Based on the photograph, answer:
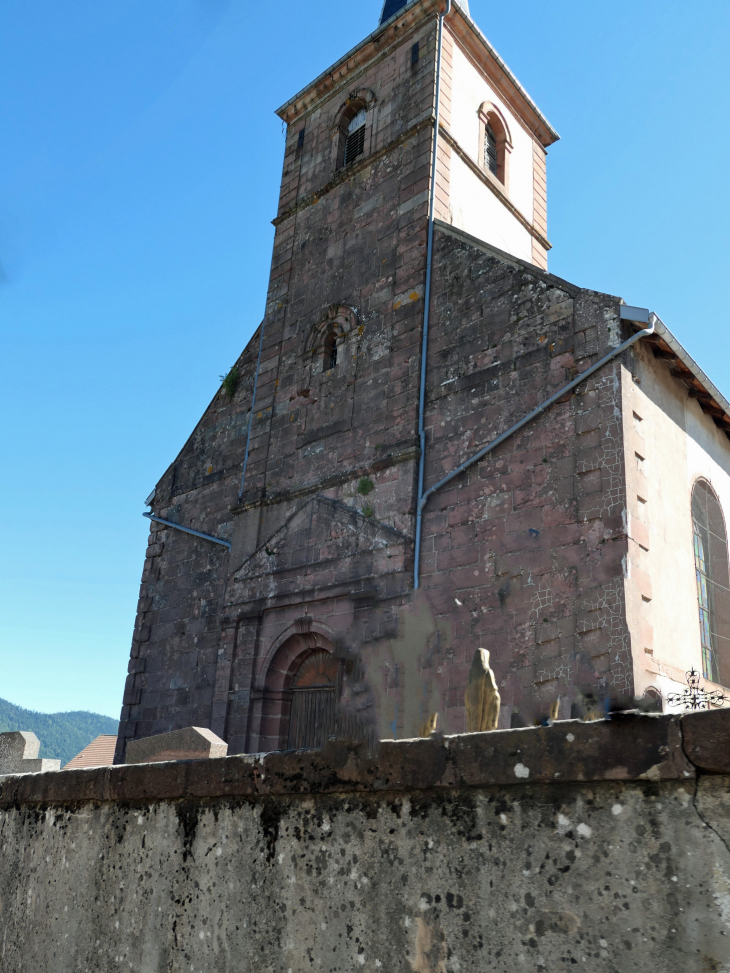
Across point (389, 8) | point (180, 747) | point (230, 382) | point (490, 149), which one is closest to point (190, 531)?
point (230, 382)

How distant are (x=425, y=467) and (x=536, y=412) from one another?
1647 mm

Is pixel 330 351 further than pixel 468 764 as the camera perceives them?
Yes

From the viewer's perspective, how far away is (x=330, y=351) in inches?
495

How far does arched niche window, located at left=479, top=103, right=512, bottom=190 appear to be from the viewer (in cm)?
1424

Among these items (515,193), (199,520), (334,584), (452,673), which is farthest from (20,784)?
(515,193)

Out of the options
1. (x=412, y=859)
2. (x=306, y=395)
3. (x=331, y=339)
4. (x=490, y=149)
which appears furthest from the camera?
(x=490, y=149)

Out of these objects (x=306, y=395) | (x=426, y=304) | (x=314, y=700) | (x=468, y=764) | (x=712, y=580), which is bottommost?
(x=468, y=764)

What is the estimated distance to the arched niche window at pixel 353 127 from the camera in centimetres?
1382

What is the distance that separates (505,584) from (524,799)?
5.94 metres

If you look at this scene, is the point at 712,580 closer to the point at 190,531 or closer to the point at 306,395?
the point at 306,395

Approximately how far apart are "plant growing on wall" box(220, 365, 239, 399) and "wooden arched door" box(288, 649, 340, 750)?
5399mm

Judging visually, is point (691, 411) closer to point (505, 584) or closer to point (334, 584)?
point (505, 584)

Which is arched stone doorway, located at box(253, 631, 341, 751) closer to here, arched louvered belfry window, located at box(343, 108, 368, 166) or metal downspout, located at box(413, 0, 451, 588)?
metal downspout, located at box(413, 0, 451, 588)

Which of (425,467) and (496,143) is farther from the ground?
(496,143)
